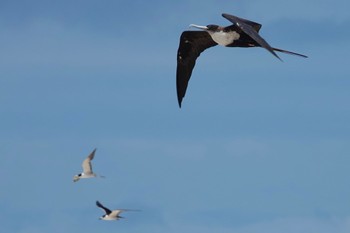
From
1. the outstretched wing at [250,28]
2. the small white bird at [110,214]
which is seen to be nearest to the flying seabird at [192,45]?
the outstretched wing at [250,28]

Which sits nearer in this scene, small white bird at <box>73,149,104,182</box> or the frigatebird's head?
the frigatebird's head

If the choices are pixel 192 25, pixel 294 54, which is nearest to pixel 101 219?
pixel 192 25

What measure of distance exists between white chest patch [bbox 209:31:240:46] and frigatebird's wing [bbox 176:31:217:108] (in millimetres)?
2493

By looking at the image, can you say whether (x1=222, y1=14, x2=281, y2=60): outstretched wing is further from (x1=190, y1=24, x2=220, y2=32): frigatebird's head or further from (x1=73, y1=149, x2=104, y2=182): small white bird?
(x1=73, y1=149, x2=104, y2=182): small white bird

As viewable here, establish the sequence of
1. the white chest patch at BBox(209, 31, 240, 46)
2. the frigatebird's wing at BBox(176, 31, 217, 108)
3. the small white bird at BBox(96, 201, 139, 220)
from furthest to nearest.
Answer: the small white bird at BBox(96, 201, 139, 220), the frigatebird's wing at BBox(176, 31, 217, 108), the white chest patch at BBox(209, 31, 240, 46)

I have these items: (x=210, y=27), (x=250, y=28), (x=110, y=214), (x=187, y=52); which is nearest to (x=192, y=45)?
(x=187, y=52)

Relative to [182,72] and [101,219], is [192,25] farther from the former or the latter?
[101,219]

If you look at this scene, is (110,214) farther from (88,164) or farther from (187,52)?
(187,52)

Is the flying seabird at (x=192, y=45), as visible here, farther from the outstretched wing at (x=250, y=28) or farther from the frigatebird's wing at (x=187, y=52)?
the outstretched wing at (x=250, y=28)

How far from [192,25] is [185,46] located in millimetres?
3109

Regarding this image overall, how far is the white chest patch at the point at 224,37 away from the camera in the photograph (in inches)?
1124

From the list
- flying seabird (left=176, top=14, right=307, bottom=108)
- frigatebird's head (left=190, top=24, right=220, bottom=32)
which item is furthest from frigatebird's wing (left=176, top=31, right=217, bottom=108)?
frigatebird's head (left=190, top=24, right=220, bottom=32)

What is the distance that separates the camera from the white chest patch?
28.5 meters

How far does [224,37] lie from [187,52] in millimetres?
3628
